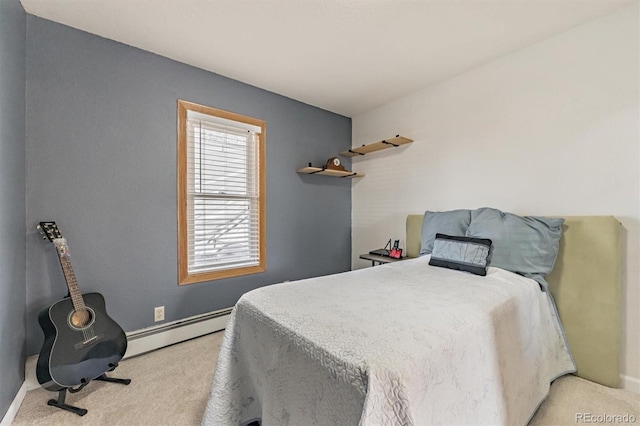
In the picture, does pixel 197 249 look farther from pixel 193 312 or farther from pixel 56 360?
pixel 56 360

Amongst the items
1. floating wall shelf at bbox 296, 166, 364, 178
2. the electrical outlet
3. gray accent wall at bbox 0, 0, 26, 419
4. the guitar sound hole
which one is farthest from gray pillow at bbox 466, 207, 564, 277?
gray accent wall at bbox 0, 0, 26, 419

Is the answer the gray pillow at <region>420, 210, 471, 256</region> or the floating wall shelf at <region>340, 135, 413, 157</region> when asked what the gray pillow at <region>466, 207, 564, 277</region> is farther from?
the floating wall shelf at <region>340, 135, 413, 157</region>

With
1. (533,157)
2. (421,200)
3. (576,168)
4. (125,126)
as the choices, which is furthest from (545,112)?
(125,126)

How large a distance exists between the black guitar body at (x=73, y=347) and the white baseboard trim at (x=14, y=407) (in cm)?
10

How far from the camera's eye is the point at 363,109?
11.0 ft

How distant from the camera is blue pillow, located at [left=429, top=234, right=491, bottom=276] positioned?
1.76 meters

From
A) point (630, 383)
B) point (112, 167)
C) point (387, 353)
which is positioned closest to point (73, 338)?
point (112, 167)

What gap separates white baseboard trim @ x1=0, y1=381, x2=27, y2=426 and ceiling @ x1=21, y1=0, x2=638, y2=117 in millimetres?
2386

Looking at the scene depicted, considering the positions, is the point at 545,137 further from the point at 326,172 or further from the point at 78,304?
the point at 78,304

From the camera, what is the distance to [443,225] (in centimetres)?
225

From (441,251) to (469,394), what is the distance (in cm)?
113

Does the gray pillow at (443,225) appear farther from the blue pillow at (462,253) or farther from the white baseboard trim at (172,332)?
the white baseboard trim at (172,332)

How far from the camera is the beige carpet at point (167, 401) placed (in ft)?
4.69

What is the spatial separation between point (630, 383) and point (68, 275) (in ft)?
11.9
